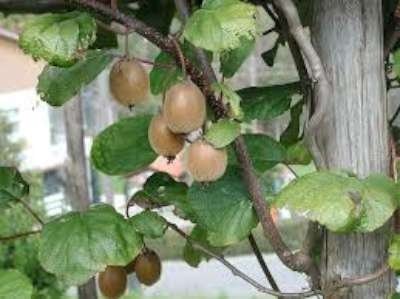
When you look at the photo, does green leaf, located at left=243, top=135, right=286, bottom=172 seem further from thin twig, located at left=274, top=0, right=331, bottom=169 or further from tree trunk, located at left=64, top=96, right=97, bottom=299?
tree trunk, located at left=64, top=96, right=97, bottom=299

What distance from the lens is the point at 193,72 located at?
70cm

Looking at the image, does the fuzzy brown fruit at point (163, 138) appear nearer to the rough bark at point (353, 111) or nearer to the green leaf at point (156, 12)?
the rough bark at point (353, 111)

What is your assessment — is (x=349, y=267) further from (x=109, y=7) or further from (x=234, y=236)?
(x=109, y=7)

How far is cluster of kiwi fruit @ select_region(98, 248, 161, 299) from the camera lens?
992mm

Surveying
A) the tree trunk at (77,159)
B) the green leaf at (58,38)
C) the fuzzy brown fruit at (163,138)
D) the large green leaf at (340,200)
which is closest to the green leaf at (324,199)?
the large green leaf at (340,200)


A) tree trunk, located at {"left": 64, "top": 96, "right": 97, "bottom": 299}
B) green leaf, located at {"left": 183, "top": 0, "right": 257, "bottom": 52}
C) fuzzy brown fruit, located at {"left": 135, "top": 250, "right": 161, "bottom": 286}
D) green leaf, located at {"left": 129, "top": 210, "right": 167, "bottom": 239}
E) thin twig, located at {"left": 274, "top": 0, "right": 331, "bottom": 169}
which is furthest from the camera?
tree trunk, located at {"left": 64, "top": 96, "right": 97, "bottom": 299}

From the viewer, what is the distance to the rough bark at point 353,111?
80 centimetres

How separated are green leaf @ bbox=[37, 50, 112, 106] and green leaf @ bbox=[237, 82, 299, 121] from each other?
0.70ft

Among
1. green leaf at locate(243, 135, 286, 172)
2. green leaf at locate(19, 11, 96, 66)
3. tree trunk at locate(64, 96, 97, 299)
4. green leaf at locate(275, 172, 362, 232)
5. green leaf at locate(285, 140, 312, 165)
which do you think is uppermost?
green leaf at locate(19, 11, 96, 66)

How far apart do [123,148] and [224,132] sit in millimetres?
300

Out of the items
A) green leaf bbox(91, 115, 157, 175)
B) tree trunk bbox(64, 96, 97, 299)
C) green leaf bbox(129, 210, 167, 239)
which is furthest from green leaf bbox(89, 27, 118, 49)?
tree trunk bbox(64, 96, 97, 299)

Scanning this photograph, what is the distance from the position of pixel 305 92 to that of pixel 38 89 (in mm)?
284

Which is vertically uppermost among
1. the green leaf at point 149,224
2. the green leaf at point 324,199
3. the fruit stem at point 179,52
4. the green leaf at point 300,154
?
the fruit stem at point 179,52

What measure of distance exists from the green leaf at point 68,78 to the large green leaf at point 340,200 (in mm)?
219
